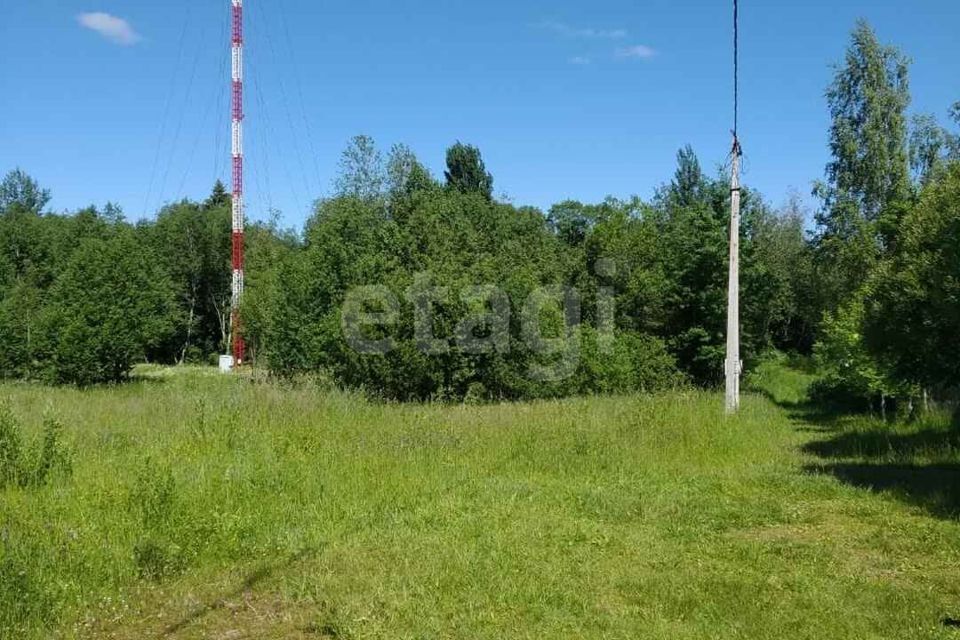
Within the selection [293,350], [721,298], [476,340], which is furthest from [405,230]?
[721,298]

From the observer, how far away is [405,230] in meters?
24.2

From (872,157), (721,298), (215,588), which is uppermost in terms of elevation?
(872,157)

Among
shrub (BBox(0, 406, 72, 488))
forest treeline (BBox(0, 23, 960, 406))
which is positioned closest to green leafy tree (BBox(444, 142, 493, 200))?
forest treeline (BBox(0, 23, 960, 406))

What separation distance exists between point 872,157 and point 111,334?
3193 centimetres

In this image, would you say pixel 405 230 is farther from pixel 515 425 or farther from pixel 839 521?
pixel 839 521

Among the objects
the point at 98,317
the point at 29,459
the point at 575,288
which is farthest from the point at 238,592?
the point at 98,317

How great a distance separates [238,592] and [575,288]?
92.5 ft

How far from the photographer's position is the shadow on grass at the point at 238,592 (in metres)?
4.45

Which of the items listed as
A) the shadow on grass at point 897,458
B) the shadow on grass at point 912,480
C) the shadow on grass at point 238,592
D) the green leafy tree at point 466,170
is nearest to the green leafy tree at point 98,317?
the green leafy tree at point 466,170

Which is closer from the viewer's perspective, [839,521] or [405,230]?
[839,521]

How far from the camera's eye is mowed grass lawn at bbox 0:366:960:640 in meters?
4.46

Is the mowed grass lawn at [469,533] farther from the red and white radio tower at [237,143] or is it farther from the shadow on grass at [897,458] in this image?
the red and white radio tower at [237,143]

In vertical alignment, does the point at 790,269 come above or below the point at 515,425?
above

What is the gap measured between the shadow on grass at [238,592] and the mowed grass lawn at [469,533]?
0.02m
